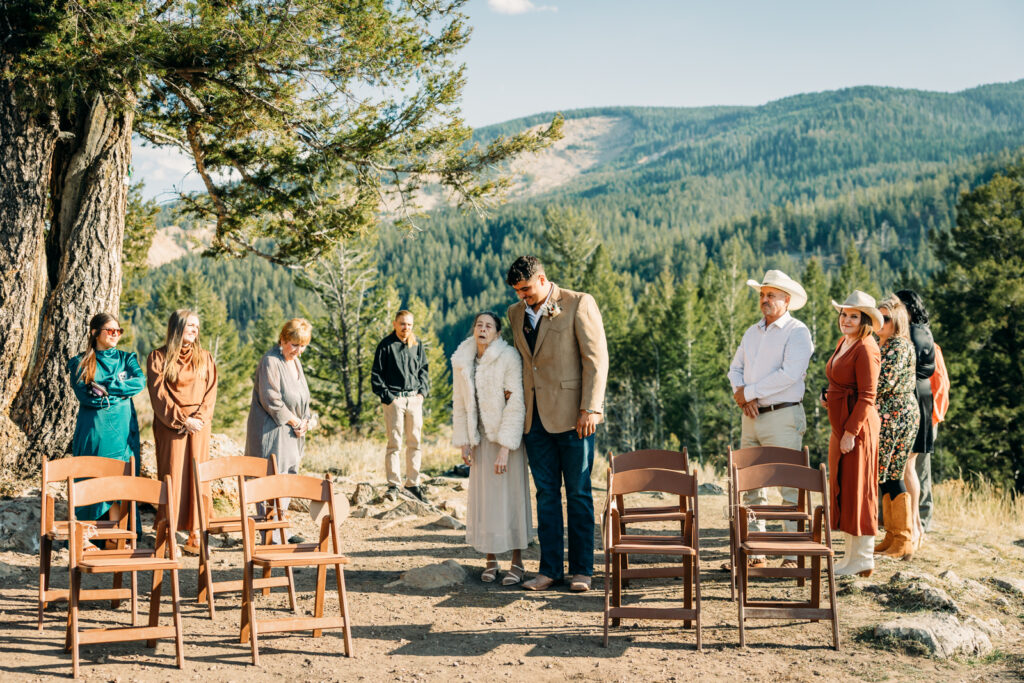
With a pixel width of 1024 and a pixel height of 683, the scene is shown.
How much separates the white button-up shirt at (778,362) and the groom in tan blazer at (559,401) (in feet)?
4.42

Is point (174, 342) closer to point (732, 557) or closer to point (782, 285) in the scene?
point (732, 557)

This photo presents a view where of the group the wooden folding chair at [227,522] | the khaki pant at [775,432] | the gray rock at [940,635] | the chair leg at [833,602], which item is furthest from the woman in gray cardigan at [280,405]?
the gray rock at [940,635]

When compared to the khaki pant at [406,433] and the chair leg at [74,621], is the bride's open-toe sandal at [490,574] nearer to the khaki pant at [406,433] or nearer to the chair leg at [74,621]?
the chair leg at [74,621]

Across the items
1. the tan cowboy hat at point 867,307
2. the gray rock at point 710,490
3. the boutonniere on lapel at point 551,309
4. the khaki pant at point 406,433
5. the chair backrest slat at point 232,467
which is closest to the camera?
the chair backrest slat at point 232,467

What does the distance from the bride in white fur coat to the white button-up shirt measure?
1.80 meters

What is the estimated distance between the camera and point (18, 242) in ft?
26.4

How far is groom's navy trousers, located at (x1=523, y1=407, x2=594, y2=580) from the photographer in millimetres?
5906

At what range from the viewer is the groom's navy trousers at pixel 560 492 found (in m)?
5.91

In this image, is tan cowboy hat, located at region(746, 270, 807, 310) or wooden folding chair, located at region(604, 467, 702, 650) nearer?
wooden folding chair, located at region(604, 467, 702, 650)

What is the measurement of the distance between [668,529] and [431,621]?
3.94 meters

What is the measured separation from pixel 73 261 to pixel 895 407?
304 inches

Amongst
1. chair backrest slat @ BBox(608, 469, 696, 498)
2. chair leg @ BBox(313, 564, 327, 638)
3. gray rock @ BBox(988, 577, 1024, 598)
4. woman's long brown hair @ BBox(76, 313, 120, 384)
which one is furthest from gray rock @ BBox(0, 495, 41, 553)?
gray rock @ BBox(988, 577, 1024, 598)

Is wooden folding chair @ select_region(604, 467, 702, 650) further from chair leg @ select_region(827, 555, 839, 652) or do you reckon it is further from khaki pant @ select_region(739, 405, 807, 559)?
khaki pant @ select_region(739, 405, 807, 559)

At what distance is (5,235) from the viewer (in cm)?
798
